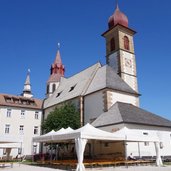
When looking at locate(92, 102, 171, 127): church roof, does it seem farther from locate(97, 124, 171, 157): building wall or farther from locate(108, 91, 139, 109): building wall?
locate(108, 91, 139, 109): building wall

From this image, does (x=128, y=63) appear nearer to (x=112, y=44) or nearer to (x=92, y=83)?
(x=112, y=44)

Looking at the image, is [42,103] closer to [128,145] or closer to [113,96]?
[113,96]

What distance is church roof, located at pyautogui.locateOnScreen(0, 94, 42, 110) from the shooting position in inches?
1492

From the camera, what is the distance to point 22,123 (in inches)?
1511

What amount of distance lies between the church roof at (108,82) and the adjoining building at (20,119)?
14.1 metres

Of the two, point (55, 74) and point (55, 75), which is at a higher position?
point (55, 74)

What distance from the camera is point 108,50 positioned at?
36625 millimetres

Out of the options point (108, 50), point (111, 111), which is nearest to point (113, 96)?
point (111, 111)

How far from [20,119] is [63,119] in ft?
42.4

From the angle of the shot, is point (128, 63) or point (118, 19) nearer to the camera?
point (128, 63)

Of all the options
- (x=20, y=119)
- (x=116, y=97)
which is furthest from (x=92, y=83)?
(x=20, y=119)

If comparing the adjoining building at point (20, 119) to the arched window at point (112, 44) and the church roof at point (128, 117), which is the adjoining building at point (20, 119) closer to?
the arched window at point (112, 44)

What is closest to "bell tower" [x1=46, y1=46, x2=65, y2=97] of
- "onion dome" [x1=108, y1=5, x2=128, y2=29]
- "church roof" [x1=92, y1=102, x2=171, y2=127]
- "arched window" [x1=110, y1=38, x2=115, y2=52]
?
"arched window" [x1=110, y1=38, x2=115, y2=52]

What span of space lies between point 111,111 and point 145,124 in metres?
3.90
